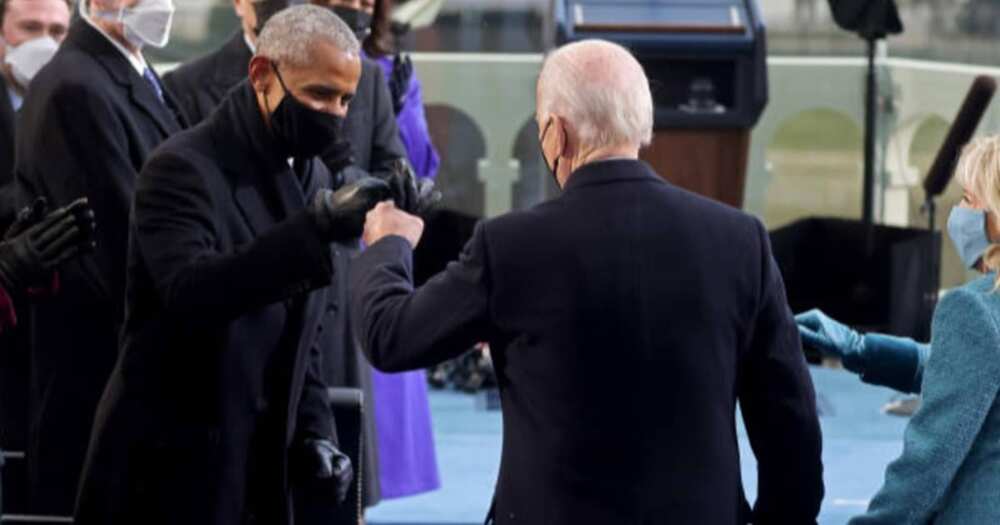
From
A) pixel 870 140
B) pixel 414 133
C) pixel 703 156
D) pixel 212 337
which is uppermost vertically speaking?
pixel 212 337

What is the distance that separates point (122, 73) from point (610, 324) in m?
1.80

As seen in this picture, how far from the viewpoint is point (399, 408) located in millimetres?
5902

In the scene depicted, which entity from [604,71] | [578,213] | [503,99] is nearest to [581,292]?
[578,213]

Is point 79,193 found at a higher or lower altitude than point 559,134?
lower

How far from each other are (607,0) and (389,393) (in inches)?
108

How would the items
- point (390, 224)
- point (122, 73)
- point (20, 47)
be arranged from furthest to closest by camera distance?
point (20, 47), point (122, 73), point (390, 224)

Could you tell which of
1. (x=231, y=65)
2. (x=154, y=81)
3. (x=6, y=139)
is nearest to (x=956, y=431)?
(x=154, y=81)

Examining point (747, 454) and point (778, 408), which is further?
point (747, 454)

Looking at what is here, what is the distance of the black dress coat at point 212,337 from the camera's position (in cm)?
372

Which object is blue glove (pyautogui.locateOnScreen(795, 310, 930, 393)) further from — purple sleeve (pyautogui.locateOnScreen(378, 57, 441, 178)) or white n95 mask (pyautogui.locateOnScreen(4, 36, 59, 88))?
white n95 mask (pyautogui.locateOnScreen(4, 36, 59, 88))

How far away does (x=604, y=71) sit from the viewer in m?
3.30

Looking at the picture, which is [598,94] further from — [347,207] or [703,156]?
[703,156]

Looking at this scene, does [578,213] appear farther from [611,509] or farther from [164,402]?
[164,402]

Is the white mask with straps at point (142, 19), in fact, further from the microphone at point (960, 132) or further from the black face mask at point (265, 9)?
the microphone at point (960, 132)
